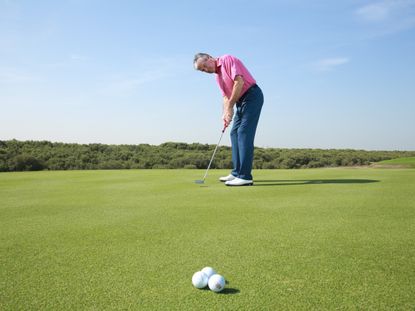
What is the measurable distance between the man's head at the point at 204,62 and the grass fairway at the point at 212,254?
2763 mm

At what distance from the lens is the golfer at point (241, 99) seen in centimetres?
605

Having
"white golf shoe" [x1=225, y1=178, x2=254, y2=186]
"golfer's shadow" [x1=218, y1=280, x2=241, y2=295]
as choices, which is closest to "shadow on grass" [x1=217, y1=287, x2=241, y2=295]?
"golfer's shadow" [x1=218, y1=280, x2=241, y2=295]

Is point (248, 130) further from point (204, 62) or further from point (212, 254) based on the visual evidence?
point (212, 254)

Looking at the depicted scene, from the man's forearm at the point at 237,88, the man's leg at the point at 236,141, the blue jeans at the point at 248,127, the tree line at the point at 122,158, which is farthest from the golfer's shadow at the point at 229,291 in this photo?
the tree line at the point at 122,158

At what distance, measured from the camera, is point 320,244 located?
2.49 metres

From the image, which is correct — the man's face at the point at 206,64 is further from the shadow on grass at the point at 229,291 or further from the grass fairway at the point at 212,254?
the shadow on grass at the point at 229,291

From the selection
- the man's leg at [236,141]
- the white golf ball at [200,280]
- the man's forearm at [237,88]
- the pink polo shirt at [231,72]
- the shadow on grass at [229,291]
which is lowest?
the shadow on grass at [229,291]

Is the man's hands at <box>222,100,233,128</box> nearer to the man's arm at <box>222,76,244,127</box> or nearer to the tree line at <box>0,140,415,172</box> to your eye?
the man's arm at <box>222,76,244,127</box>

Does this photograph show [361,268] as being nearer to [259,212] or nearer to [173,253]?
[173,253]

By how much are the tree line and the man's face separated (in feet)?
22.9

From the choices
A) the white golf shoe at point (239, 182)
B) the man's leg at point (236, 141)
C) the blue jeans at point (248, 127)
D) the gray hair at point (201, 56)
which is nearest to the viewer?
the white golf shoe at point (239, 182)

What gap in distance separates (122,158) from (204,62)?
9.41 meters

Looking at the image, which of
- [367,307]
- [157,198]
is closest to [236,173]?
[157,198]

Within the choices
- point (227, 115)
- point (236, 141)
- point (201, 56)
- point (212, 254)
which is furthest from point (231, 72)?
point (212, 254)
